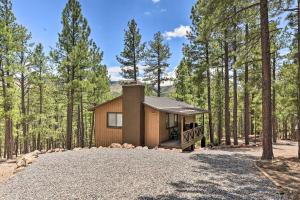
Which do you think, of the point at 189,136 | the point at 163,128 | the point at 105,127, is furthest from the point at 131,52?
the point at 189,136

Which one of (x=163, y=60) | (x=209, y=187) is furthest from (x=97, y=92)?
(x=209, y=187)

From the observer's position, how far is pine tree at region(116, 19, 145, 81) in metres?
27.7

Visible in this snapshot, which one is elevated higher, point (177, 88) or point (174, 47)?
point (174, 47)

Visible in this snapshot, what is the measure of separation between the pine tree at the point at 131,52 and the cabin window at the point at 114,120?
11991 millimetres

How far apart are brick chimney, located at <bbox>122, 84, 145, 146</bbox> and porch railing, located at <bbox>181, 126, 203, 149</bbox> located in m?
2.78

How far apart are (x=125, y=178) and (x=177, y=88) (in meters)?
22.0

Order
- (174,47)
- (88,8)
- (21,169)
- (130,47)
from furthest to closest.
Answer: (174,47)
(130,47)
(88,8)
(21,169)

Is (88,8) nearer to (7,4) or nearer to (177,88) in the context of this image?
(7,4)

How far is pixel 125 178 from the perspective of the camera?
7.86 m

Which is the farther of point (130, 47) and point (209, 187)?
point (130, 47)

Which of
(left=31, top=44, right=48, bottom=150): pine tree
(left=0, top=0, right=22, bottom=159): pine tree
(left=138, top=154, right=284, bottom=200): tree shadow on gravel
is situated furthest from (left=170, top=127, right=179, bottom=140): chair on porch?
(left=31, top=44, right=48, bottom=150): pine tree

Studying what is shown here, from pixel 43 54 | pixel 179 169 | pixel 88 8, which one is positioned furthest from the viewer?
pixel 43 54

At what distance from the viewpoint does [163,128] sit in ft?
56.1

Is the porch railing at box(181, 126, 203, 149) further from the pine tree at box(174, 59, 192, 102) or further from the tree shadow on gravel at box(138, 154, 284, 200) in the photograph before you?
the pine tree at box(174, 59, 192, 102)
